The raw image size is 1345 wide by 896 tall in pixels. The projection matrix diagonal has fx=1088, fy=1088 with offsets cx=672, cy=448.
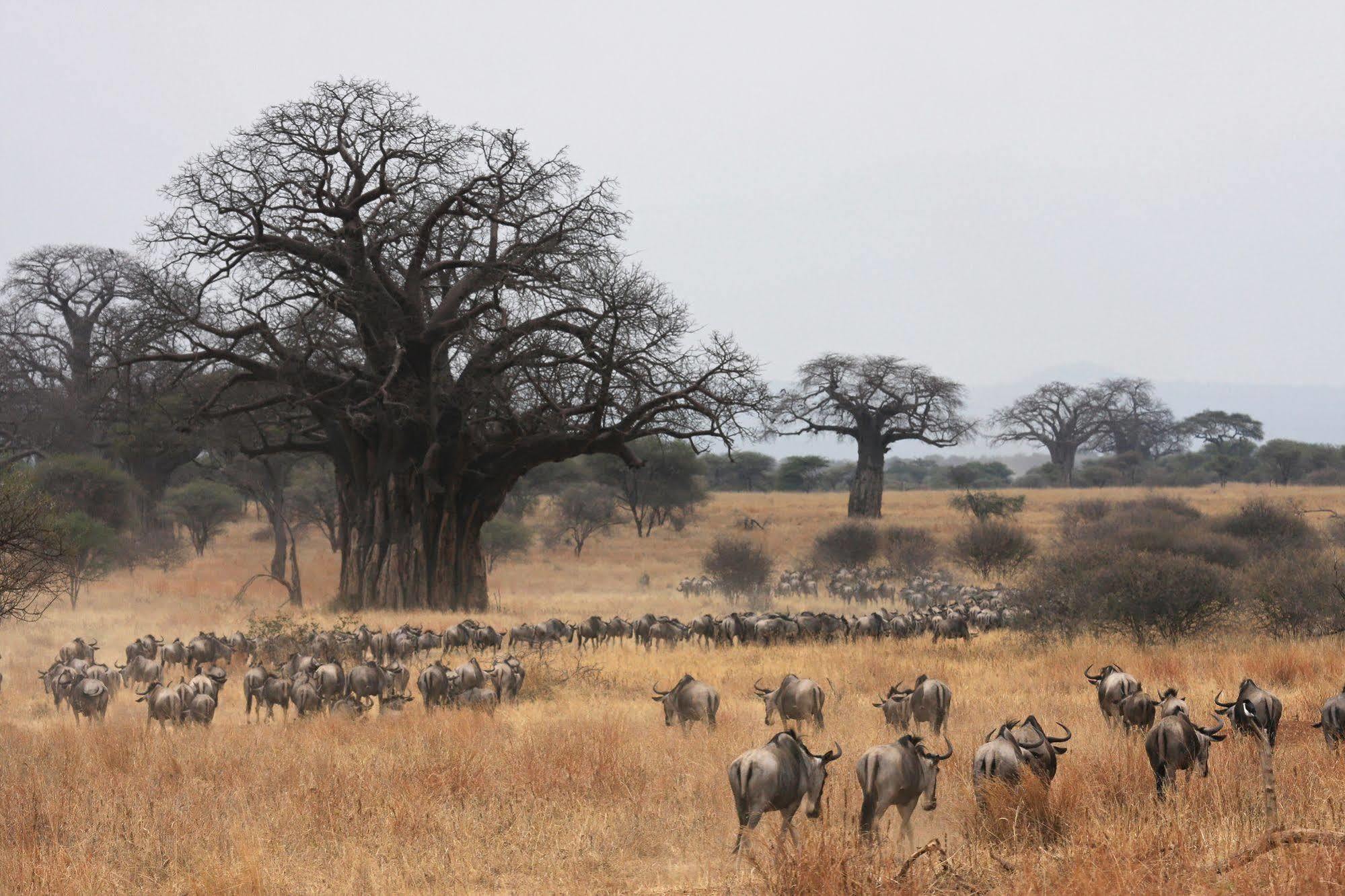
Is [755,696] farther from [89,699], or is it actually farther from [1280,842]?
[1280,842]

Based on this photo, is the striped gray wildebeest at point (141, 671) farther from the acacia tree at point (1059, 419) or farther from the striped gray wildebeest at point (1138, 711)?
the acacia tree at point (1059, 419)

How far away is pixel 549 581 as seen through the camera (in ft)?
123

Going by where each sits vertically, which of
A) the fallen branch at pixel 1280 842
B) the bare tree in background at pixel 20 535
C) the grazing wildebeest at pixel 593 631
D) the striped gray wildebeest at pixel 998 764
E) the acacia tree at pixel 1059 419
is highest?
the acacia tree at pixel 1059 419

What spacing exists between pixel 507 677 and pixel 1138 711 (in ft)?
21.3

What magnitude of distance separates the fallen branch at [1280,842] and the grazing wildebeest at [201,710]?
9.10m

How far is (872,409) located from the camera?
2057 inches

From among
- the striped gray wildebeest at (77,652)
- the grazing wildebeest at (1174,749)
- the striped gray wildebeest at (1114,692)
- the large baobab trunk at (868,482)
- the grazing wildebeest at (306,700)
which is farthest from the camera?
the large baobab trunk at (868,482)

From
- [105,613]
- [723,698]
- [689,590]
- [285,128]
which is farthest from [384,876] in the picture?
[689,590]

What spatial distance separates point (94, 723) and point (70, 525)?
19434mm

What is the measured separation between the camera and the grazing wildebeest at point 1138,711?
8633 mm

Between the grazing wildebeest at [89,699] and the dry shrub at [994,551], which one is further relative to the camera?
the dry shrub at [994,551]

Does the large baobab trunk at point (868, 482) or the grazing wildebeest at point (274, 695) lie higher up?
the large baobab trunk at point (868, 482)

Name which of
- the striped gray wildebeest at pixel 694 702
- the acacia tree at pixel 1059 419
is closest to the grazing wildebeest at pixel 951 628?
the striped gray wildebeest at pixel 694 702

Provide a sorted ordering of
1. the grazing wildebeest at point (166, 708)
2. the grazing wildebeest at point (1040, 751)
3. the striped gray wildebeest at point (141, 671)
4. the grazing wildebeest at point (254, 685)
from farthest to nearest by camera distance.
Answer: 1. the striped gray wildebeest at point (141, 671)
2. the grazing wildebeest at point (254, 685)
3. the grazing wildebeest at point (166, 708)
4. the grazing wildebeest at point (1040, 751)
